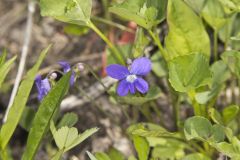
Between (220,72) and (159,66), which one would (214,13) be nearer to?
(220,72)

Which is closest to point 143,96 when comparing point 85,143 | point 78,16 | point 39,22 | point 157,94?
point 157,94

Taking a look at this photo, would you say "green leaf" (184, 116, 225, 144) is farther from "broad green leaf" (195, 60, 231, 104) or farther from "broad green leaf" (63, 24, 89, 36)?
"broad green leaf" (63, 24, 89, 36)

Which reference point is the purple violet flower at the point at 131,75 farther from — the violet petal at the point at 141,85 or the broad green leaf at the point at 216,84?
the broad green leaf at the point at 216,84

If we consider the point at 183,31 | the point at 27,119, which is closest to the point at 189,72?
the point at 183,31

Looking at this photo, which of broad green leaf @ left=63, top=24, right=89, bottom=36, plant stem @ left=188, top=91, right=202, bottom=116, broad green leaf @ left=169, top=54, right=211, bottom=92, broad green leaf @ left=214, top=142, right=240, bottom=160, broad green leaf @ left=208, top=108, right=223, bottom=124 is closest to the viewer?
broad green leaf @ left=214, top=142, right=240, bottom=160

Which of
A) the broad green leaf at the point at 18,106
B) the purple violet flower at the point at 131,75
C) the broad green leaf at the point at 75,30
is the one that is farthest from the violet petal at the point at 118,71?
the broad green leaf at the point at 75,30

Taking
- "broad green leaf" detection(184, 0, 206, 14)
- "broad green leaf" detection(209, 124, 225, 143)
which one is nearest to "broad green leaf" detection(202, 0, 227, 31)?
"broad green leaf" detection(184, 0, 206, 14)

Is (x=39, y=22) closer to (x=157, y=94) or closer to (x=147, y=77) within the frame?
(x=147, y=77)
